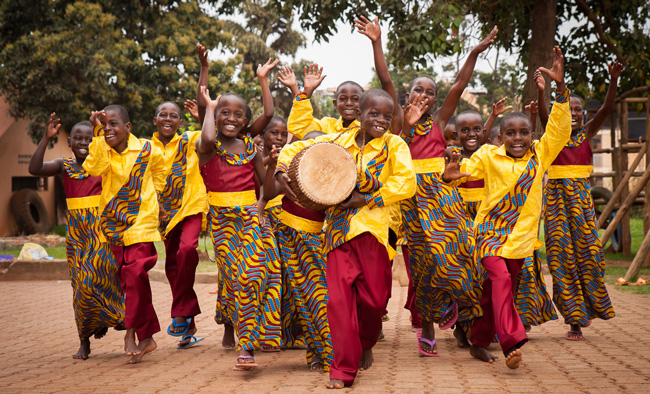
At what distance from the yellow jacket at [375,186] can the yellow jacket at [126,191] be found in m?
1.71

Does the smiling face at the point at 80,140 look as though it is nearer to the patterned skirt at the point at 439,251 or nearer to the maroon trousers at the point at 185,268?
the maroon trousers at the point at 185,268

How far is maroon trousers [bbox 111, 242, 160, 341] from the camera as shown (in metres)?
6.16

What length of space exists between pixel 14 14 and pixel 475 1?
13815mm

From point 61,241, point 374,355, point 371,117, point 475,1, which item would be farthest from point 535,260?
point 61,241

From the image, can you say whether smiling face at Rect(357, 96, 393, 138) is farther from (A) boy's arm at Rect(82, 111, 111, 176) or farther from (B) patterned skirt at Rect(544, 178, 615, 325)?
(B) patterned skirt at Rect(544, 178, 615, 325)

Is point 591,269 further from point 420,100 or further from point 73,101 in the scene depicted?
point 73,101

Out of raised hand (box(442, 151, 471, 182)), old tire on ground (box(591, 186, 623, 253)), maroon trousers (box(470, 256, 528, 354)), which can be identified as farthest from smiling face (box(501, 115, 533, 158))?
old tire on ground (box(591, 186, 623, 253))

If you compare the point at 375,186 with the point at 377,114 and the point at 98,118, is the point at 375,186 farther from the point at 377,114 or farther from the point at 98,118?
the point at 98,118

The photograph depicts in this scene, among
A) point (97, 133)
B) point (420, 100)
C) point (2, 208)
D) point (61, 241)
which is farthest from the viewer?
point (2, 208)

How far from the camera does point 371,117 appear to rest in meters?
5.28

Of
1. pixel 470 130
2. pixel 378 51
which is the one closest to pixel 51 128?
pixel 378 51

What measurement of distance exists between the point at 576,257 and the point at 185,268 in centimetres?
366

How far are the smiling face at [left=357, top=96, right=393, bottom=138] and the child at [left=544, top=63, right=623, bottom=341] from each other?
2.48 meters

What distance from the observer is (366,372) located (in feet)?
18.3
